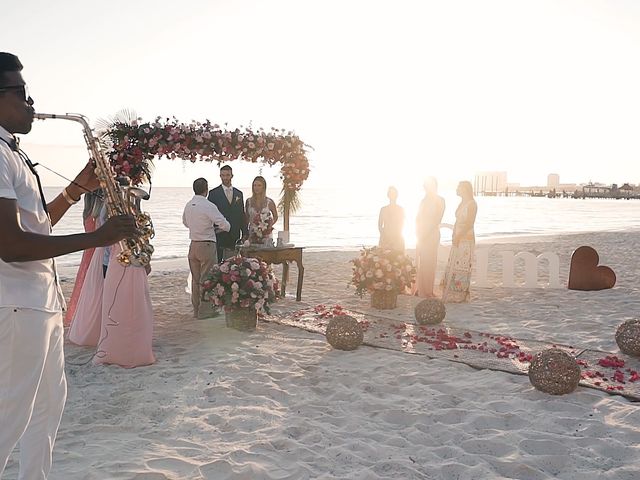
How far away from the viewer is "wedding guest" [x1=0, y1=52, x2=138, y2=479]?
2.44 meters

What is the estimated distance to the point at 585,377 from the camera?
Answer: 5855mm

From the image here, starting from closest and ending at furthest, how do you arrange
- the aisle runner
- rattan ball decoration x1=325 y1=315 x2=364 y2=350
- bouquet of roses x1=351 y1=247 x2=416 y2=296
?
1. the aisle runner
2. rattan ball decoration x1=325 y1=315 x2=364 y2=350
3. bouquet of roses x1=351 y1=247 x2=416 y2=296

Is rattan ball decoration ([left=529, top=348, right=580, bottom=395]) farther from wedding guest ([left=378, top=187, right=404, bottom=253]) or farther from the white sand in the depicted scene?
wedding guest ([left=378, top=187, right=404, bottom=253])

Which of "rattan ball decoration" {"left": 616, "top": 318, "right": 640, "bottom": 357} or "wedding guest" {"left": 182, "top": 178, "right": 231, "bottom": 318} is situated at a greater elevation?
"wedding guest" {"left": 182, "top": 178, "right": 231, "bottom": 318}

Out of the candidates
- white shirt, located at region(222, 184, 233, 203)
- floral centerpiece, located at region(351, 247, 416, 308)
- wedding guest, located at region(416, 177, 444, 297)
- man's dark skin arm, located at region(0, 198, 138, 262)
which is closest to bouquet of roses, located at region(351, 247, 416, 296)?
floral centerpiece, located at region(351, 247, 416, 308)

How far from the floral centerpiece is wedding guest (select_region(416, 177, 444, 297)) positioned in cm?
139

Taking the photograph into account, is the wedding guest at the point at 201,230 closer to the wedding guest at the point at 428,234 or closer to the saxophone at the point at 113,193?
the saxophone at the point at 113,193

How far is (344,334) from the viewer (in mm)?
7043

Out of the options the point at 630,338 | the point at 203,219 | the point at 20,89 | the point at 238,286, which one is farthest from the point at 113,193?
the point at 630,338

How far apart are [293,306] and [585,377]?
5.68 m

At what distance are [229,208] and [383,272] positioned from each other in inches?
130

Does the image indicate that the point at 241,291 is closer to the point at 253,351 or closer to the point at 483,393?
the point at 253,351

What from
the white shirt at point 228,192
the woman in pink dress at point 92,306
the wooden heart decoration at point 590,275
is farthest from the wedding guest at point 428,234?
the woman in pink dress at point 92,306

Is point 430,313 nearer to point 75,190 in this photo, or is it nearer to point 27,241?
point 75,190
